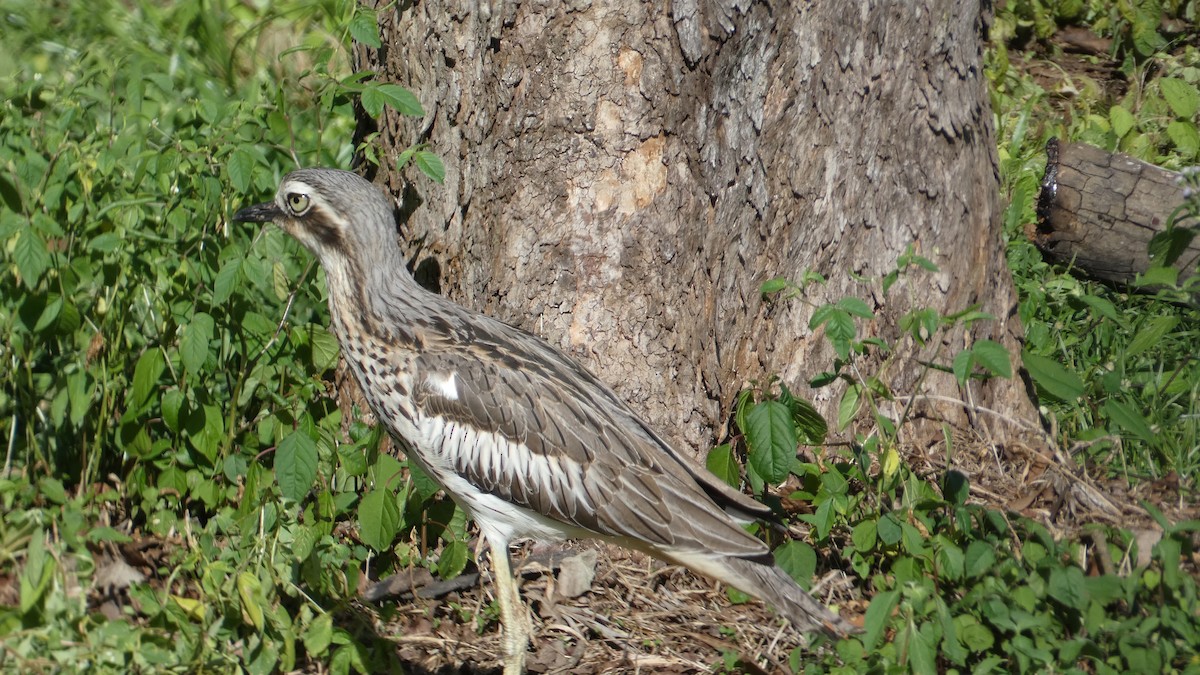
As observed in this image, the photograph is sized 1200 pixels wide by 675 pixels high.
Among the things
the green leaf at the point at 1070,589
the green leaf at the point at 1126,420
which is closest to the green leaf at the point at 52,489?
the green leaf at the point at 1070,589

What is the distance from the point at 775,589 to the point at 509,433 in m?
1.04

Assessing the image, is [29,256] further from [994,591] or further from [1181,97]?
[1181,97]

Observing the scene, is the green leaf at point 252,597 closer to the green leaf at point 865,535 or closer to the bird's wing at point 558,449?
the bird's wing at point 558,449

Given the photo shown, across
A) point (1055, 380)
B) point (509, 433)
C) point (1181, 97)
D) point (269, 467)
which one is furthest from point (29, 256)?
point (1181, 97)

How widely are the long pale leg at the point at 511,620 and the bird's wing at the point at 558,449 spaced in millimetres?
243

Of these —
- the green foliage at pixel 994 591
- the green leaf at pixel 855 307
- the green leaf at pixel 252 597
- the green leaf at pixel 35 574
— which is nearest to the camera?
the green leaf at pixel 35 574

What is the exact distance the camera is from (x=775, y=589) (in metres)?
4.02

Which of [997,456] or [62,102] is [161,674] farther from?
[997,456]

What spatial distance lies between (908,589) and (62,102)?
11.8 ft

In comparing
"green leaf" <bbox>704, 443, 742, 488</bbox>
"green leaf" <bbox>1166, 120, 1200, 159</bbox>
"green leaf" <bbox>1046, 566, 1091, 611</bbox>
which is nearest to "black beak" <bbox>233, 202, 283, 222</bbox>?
"green leaf" <bbox>704, 443, 742, 488</bbox>

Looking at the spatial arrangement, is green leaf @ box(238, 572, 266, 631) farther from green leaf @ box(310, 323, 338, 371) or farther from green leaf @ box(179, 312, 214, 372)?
green leaf @ box(310, 323, 338, 371)

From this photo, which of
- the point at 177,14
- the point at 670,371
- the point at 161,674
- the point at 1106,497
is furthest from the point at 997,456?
the point at 177,14

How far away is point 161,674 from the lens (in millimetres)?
3689

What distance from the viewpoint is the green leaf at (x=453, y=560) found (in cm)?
435
